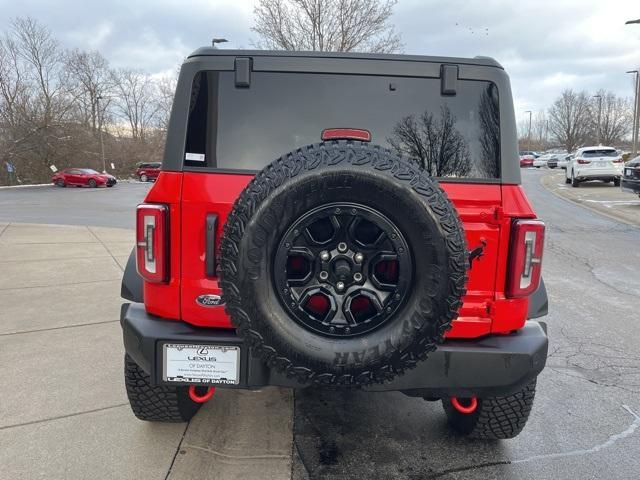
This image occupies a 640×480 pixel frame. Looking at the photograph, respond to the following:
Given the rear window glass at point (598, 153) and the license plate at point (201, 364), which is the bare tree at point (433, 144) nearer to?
the license plate at point (201, 364)

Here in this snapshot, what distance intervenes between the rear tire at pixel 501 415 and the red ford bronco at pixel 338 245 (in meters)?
0.46

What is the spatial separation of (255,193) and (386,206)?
52 centimetres

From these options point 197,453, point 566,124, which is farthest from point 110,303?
point 566,124

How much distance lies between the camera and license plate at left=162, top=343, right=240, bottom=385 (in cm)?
215

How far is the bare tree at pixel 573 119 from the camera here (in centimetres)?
7926

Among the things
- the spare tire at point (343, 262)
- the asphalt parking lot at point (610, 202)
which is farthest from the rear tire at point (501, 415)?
the asphalt parking lot at point (610, 202)

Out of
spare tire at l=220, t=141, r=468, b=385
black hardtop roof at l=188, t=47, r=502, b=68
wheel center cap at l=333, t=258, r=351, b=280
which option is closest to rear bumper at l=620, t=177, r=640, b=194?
black hardtop roof at l=188, t=47, r=502, b=68

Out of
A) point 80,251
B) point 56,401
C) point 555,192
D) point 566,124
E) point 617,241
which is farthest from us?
point 566,124

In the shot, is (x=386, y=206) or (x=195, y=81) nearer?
(x=386, y=206)

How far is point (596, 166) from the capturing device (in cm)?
2184

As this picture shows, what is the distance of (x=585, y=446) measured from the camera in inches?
111

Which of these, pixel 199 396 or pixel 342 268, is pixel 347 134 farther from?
pixel 199 396

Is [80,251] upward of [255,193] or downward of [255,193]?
downward

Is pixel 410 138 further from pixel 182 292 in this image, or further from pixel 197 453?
pixel 197 453
